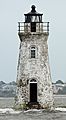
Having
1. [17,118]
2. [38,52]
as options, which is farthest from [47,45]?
[17,118]

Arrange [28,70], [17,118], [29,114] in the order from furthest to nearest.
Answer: [28,70], [29,114], [17,118]

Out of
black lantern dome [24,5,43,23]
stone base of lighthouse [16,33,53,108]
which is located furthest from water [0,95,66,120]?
black lantern dome [24,5,43,23]

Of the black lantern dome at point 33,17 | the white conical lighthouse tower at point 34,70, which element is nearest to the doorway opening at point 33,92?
the white conical lighthouse tower at point 34,70

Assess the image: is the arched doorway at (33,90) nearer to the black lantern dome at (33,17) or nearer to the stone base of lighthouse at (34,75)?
the stone base of lighthouse at (34,75)

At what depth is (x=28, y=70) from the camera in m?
33.9

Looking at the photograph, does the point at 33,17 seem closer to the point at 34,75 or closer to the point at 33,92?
the point at 34,75

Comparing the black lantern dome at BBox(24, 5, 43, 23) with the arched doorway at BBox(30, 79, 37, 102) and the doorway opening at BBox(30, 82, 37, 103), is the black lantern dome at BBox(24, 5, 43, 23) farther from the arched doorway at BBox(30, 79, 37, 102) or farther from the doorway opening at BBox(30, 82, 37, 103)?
the doorway opening at BBox(30, 82, 37, 103)

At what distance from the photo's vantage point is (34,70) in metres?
33.8

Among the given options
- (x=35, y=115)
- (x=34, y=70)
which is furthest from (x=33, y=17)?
(x=35, y=115)

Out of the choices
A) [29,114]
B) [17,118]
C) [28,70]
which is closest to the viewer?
[17,118]

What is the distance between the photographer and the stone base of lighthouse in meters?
33.6

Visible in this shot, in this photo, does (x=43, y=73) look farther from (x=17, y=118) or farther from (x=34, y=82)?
(x=17, y=118)

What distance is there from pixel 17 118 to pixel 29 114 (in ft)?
7.26

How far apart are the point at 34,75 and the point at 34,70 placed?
0.34m
